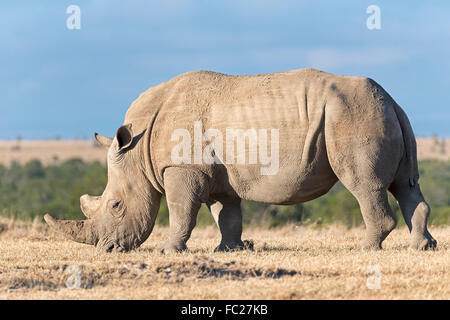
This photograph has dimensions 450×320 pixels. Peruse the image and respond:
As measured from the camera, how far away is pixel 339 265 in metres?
8.31

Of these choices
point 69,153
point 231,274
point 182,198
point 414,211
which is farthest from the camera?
point 69,153

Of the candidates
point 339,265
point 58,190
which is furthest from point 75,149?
point 339,265

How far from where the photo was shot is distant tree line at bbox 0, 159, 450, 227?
19.8 m

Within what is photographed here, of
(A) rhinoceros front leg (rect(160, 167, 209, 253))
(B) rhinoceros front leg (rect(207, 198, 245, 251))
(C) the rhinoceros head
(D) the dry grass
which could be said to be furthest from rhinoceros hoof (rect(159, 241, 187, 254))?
(D) the dry grass

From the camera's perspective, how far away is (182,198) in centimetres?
1000

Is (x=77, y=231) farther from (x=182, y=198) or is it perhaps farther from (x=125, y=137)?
(x=182, y=198)

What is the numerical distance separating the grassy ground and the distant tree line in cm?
562

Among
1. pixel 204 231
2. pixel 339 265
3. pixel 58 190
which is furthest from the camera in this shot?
pixel 58 190

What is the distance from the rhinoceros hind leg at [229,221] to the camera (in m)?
10.8

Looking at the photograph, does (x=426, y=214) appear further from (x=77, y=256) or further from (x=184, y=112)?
(x=77, y=256)

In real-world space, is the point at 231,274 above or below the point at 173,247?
above

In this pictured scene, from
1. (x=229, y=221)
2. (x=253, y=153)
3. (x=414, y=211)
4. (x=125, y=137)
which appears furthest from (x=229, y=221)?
(x=414, y=211)

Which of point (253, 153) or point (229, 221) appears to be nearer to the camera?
point (253, 153)

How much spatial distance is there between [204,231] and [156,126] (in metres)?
4.26
